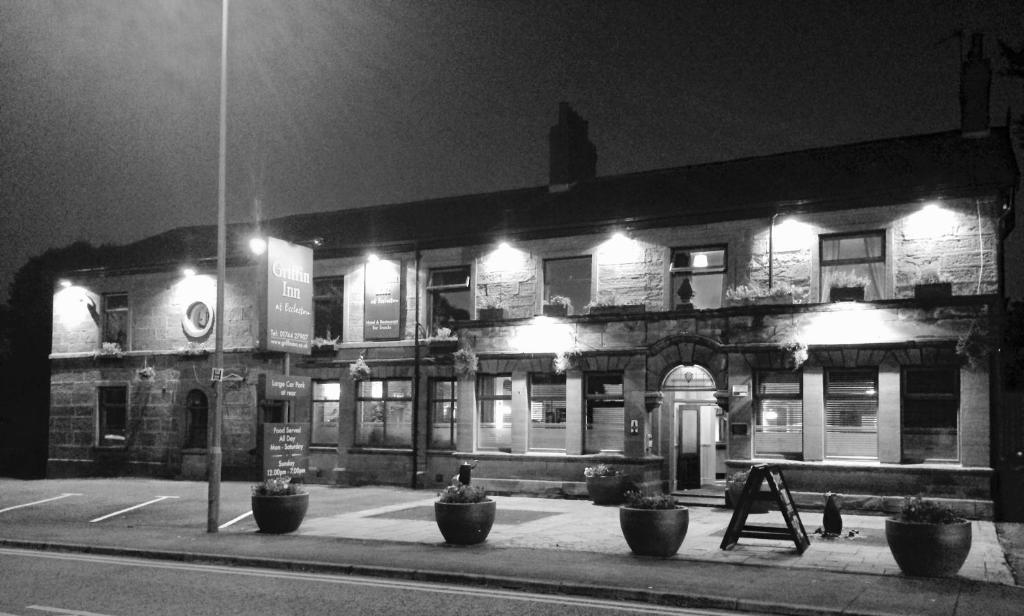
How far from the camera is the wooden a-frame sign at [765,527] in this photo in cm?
1365

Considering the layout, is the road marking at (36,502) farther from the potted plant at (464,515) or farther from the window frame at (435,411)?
the potted plant at (464,515)

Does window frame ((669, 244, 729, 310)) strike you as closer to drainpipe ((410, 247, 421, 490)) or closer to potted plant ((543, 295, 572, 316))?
Answer: potted plant ((543, 295, 572, 316))

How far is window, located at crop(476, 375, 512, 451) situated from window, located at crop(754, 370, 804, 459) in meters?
7.00

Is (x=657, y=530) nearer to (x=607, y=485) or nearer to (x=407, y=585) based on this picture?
(x=407, y=585)

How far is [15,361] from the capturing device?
4691 centimetres

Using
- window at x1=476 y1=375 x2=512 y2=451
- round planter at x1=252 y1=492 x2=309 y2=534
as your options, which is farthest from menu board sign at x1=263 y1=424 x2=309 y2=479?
window at x1=476 y1=375 x2=512 y2=451

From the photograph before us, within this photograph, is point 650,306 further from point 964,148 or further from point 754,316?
point 964,148

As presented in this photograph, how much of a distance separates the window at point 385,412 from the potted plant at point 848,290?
12950mm

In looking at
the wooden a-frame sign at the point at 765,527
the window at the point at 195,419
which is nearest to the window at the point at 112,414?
the window at the point at 195,419

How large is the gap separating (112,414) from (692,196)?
73.9 ft

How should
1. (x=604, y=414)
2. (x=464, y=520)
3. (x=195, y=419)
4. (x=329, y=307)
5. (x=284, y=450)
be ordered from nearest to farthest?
(x=464, y=520)
(x=284, y=450)
(x=604, y=414)
(x=329, y=307)
(x=195, y=419)

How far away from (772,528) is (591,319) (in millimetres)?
10806

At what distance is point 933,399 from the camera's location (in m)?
20.0

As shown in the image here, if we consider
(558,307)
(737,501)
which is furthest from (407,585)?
(558,307)
